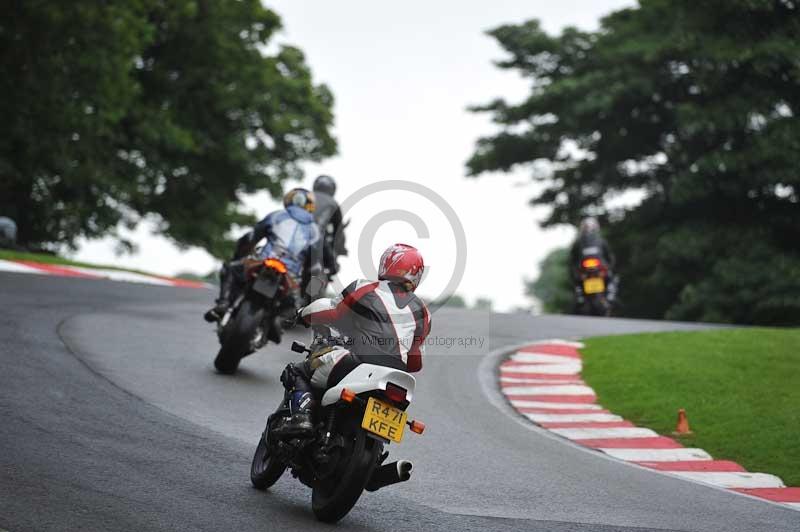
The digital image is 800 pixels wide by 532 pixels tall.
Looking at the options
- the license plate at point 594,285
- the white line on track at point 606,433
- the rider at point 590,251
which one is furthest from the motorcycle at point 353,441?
the license plate at point 594,285

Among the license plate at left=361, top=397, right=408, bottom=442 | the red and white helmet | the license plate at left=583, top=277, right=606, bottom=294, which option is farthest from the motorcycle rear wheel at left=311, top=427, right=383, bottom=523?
the license plate at left=583, top=277, right=606, bottom=294

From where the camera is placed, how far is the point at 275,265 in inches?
420

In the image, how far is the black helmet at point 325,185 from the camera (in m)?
14.7

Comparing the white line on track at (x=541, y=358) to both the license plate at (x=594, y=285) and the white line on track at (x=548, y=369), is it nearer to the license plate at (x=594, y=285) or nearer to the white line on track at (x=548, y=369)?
the white line on track at (x=548, y=369)

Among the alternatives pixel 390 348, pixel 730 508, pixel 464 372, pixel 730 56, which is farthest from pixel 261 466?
pixel 730 56

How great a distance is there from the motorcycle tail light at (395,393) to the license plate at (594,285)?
16.3 m

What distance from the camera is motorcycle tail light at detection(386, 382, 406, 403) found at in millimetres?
6051

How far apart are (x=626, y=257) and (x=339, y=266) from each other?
23.7 meters

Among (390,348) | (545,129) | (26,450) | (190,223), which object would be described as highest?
(545,129)

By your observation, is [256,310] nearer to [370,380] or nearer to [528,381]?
[528,381]

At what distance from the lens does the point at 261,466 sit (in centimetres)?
686

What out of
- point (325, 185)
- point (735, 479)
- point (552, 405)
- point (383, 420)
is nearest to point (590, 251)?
point (325, 185)

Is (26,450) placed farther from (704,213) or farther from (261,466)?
(704,213)

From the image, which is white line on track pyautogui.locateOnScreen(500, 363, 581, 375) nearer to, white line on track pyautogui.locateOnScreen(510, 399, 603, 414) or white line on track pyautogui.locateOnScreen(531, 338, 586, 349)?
white line on track pyautogui.locateOnScreen(510, 399, 603, 414)
